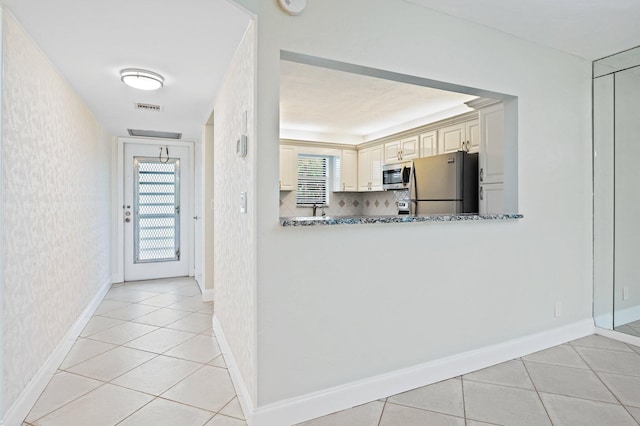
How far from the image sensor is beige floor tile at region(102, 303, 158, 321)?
11.5 ft

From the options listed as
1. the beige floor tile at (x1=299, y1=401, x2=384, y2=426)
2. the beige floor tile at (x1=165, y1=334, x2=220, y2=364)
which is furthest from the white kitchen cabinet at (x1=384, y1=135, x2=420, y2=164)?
the beige floor tile at (x1=299, y1=401, x2=384, y2=426)

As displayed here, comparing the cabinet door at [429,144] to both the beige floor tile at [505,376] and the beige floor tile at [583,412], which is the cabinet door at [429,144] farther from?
the beige floor tile at [583,412]

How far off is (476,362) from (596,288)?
1.49 metres

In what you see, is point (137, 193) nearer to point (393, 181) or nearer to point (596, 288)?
point (393, 181)

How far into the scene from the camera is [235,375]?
2.20m

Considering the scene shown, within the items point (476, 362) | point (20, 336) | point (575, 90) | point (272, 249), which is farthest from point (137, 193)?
point (575, 90)

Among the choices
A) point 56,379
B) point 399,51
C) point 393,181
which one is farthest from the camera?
point 393,181

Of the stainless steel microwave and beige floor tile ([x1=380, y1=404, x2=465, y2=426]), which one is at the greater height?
the stainless steel microwave

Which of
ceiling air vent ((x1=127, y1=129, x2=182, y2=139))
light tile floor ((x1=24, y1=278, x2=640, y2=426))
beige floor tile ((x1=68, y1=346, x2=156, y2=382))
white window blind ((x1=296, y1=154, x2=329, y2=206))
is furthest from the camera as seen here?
white window blind ((x1=296, y1=154, x2=329, y2=206))

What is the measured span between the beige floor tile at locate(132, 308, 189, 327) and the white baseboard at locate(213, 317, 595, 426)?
33.3 inches

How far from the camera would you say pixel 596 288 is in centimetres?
303

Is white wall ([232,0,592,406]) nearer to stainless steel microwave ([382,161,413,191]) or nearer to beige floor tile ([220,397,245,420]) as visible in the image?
beige floor tile ([220,397,245,420])

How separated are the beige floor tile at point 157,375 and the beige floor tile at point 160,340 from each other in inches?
7.8

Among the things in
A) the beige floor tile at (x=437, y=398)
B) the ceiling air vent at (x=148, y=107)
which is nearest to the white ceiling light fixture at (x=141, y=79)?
the ceiling air vent at (x=148, y=107)
